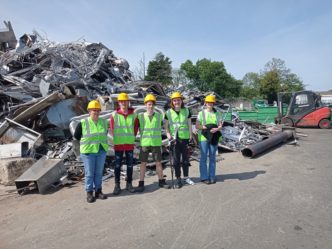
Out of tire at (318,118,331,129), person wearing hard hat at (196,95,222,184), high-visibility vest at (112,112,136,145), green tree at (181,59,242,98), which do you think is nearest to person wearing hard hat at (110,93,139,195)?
high-visibility vest at (112,112,136,145)

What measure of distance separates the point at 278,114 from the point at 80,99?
487 inches

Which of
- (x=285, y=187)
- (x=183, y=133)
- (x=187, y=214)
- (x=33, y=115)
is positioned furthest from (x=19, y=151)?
(x=285, y=187)

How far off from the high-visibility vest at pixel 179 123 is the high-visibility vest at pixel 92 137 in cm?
133

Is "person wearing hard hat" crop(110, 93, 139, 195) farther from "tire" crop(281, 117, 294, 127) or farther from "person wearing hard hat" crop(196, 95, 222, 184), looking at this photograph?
"tire" crop(281, 117, 294, 127)

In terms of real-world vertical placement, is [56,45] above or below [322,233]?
above

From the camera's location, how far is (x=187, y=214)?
13.3 feet

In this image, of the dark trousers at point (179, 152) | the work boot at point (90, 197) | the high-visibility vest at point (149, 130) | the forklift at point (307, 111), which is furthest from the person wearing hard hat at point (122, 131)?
the forklift at point (307, 111)

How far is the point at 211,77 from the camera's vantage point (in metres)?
43.0

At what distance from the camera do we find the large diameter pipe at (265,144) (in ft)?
26.3

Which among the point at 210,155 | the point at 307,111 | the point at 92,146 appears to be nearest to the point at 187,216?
the point at 210,155

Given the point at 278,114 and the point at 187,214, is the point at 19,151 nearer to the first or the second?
the point at 187,214

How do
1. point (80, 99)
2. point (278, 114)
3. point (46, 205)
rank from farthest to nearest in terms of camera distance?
1. point (278, 114)
2. point (80, 99)
3. point (46, 205)

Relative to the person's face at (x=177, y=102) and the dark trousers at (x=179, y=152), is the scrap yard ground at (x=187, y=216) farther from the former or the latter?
the person's face at (x=177, y=102)

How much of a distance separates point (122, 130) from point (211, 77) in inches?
1558
